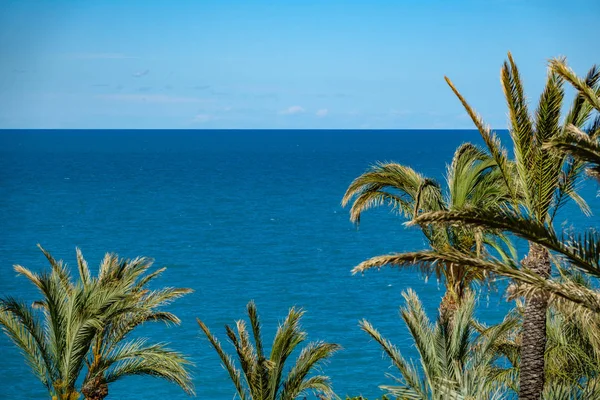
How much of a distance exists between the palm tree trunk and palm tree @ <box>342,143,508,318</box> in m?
4.24

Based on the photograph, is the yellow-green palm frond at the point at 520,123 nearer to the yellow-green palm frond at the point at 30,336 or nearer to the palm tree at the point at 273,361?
the palm tree at the point at 273,361

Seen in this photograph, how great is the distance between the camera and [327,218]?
7188cm

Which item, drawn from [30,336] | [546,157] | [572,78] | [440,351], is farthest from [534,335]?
[30,336]

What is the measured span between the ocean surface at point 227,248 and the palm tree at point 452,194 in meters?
2.96

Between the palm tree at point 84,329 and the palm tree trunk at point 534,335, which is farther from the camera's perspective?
the palm tree at point 84,329

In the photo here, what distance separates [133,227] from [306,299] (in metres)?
27.9

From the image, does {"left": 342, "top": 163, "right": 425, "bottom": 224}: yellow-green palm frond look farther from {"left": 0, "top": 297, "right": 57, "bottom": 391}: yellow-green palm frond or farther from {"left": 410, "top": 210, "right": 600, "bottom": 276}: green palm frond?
{"left": 410, "top": 210, "right": 600, "bottom": 276}: green palm frond

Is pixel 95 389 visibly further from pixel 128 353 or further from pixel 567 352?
pixel 567 352

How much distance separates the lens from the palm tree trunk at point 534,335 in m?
10.4

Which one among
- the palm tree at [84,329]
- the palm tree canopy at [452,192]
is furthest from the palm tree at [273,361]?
the palm tree canopy at [452,192]

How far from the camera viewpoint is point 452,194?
16.0 meters

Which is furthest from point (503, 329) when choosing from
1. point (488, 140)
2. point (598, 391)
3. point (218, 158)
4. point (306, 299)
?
point (218, 158)

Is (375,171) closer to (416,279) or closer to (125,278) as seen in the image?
(125,278)

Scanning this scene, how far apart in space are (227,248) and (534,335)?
1824 inches
